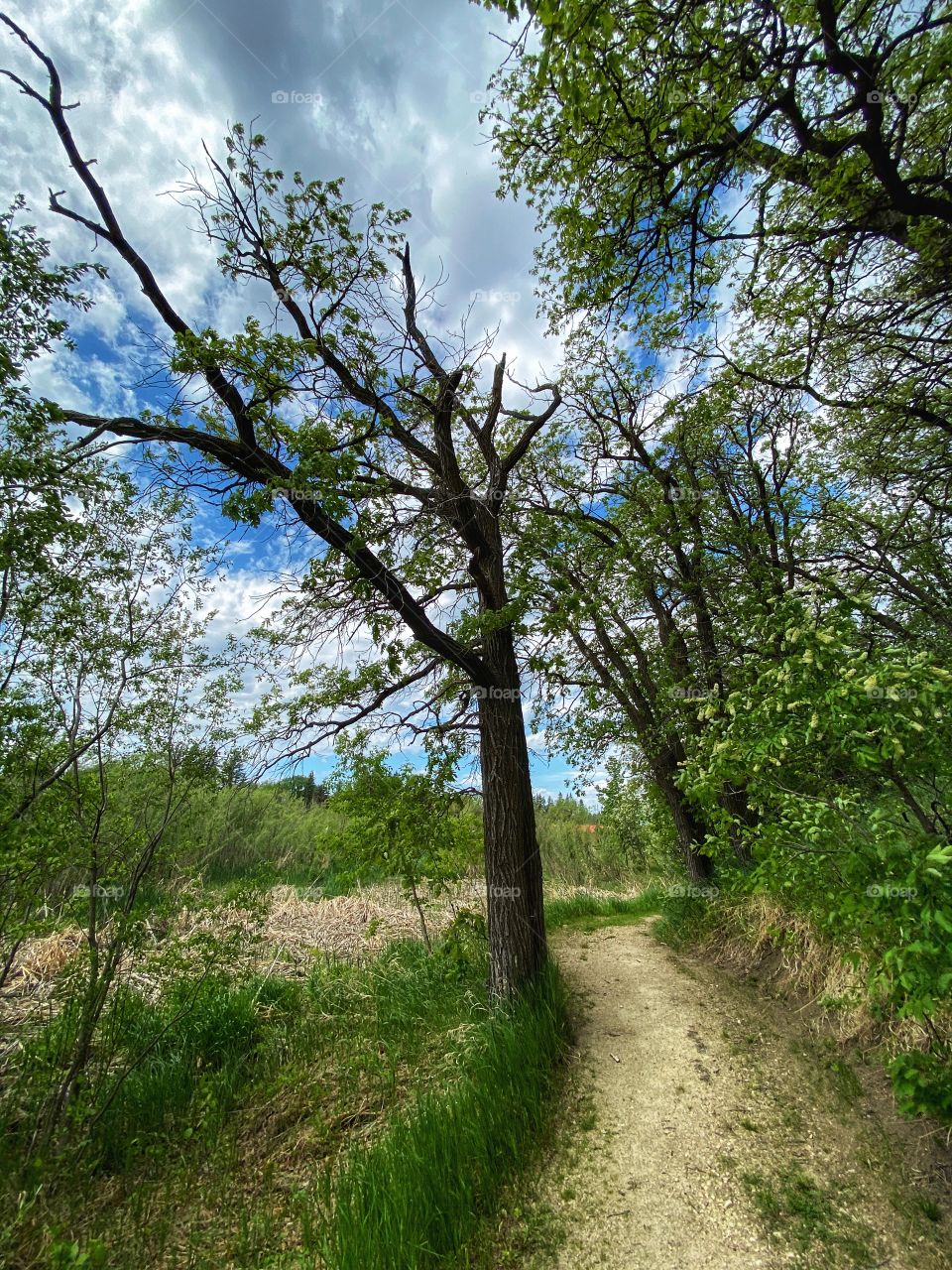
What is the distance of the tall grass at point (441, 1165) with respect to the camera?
2.27m

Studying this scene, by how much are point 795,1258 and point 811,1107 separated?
1177 mm

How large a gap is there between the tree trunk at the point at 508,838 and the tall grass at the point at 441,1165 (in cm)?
65

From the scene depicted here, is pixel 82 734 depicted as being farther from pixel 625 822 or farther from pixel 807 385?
pixel 625 822

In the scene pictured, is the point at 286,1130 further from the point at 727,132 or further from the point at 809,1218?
the point at 727,132

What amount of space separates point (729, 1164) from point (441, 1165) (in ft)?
5.57

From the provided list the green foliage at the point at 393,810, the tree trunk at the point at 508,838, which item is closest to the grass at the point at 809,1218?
the tree trunk at the point at 508,838

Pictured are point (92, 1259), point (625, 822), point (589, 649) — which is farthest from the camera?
point (625, 822)

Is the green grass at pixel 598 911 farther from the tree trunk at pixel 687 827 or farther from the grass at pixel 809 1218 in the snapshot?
the grass at pixel 809 1218

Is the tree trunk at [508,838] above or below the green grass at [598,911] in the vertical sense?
above

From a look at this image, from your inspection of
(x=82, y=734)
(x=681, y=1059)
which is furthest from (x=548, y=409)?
(x=681, y=1059)

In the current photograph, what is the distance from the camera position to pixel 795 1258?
7.42 feet

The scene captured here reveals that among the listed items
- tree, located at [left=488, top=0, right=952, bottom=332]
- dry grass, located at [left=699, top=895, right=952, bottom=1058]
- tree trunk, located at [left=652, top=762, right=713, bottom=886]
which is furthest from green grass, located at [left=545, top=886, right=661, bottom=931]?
tree, located at [left=488, top=0, right=952, bottom=332]

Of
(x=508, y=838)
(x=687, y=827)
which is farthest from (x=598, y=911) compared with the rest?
(x=508, y=838)

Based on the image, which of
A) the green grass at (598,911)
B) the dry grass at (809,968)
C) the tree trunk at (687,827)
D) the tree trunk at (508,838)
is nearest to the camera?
the dry grass at (809,968)
